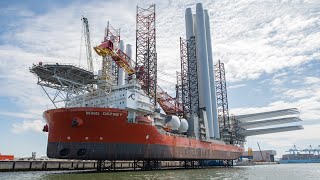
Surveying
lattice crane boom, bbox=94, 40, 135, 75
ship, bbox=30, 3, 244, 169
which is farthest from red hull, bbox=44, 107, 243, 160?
lattice crane boom, bbox=94, 40, 135, 75

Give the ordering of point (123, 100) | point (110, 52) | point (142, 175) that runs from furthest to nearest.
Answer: point (110, 52) → point (123, 100) → point (142, 175)

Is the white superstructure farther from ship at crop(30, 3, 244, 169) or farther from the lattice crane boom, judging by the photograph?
the lattice crane boom

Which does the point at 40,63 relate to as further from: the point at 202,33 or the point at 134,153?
the point at 202,33

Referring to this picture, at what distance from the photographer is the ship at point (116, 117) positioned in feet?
85.8

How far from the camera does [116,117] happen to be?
26.8m

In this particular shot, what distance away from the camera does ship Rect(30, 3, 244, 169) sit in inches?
1030

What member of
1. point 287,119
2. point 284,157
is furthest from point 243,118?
point 284,157

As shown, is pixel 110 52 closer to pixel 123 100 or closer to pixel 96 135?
pixel 123 100

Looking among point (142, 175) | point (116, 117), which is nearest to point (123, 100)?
point (116, 117)

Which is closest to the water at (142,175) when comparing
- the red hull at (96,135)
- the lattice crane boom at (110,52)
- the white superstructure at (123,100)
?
the red hull at (96,135)

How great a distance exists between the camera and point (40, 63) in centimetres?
2902

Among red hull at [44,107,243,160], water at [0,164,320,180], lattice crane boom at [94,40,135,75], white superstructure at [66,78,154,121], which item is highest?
lattice crane boom at [94,40,135,75]

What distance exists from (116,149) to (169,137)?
328 inches

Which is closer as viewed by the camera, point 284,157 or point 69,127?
point 69,127
